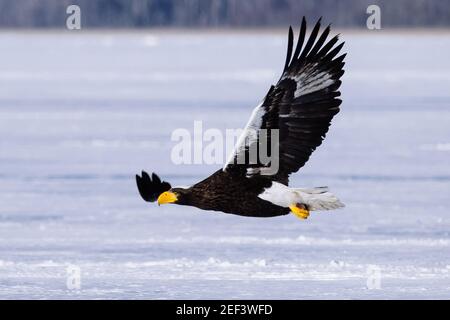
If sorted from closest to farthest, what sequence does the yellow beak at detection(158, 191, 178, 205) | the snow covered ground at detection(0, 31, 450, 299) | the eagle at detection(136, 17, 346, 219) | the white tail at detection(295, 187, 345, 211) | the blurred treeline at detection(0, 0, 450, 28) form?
the white tail at detection(295, 187, 345, 211) < the eagle at detection(136, 17, 346, 219) < the yellow beak at detection(158, 191, 178, 205) < the snow covered ground at detection(0, 31, 450, 299) < the blurred treeline at detection(0, 0, 450, 28)

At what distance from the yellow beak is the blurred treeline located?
196ft

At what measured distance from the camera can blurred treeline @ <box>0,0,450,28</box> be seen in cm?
6656

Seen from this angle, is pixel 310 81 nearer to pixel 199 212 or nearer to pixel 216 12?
pixel 199 212

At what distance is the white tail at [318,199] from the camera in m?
5.04

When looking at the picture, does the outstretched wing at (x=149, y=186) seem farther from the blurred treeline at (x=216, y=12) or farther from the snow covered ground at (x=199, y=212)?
the blurred treeline at (x=216, y=12)

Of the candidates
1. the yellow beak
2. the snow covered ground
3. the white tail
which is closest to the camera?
the white tail

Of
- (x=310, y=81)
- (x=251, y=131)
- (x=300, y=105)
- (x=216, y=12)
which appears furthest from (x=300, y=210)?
(x=216, y=12)

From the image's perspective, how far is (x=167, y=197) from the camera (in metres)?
5.40

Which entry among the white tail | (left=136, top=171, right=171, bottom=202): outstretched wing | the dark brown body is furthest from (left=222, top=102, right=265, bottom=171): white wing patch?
(left=136, top=171, right=171, bottom=202): outstretched wing

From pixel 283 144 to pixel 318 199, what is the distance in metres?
0.42

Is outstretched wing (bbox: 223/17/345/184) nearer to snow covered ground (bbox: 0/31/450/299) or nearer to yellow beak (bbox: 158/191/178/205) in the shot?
yellow beak (bbox: 158/191/178/205)

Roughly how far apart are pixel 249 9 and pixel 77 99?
54788 millimetres

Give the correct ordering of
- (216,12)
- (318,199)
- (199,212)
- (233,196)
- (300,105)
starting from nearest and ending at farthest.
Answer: (318,199), (233,196), (300,105), (199,212), (216,12)
